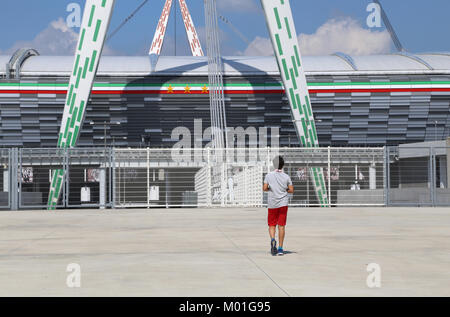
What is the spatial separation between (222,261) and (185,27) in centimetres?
Answer: 10204

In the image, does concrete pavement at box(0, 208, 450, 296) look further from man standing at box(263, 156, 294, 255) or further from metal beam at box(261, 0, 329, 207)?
metal beam at box(261, 0, 329, 207)

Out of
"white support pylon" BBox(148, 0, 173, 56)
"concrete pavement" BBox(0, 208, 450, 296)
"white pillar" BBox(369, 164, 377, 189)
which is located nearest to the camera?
"concrete pavement" BBox(0, 208, 450, 296)

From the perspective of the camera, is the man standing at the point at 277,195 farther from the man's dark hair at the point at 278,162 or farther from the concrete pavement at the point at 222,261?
the concrete pavement at the point at 222,261

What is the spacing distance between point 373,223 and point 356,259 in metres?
7.96

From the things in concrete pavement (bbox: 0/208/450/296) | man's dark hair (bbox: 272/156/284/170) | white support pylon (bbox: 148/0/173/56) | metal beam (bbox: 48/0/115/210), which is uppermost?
white support pylon (bbox: 148/0/173/56)

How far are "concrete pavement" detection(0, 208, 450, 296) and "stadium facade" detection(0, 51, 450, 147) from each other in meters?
60.3

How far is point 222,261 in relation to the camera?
8.83 meters

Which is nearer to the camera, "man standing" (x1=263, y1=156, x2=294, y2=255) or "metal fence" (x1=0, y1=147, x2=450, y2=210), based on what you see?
"man standing" (x1=263, y1=156, x2=294, y2=255)

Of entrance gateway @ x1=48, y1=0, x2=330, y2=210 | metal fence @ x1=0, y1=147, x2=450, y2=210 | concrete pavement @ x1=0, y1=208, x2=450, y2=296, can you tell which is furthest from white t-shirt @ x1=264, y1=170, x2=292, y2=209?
entrance gateway @ x1=48, y1=0, x2=330, y2=210

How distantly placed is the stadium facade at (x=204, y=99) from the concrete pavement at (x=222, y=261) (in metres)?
60.3

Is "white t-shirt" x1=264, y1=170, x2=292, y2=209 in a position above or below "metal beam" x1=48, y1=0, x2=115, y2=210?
below

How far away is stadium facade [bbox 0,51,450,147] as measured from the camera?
7400 cm

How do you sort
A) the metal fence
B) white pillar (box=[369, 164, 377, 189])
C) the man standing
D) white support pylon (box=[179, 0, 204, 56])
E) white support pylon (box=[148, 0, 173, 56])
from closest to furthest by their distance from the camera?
the man standing < the metal fence < white pillar (box=[369, 164, 377, 189]) < white support pylon (box=[148, 0, 173, 56]) < white support pylon (box=[179, 0, 204, 56])
